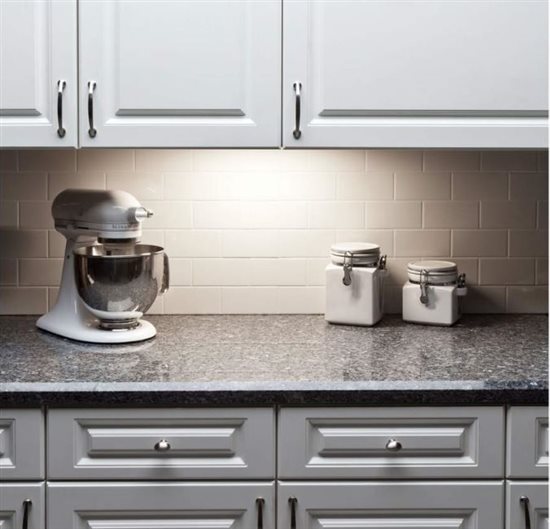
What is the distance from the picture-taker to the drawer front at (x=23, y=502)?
204cm

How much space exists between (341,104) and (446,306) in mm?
631

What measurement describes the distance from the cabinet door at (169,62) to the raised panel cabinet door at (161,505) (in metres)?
0.82

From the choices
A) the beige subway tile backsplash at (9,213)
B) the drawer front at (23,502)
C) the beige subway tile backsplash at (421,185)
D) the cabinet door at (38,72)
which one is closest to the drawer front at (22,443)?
the drawer front at (23,502)

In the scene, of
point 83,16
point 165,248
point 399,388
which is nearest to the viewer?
point 399,388

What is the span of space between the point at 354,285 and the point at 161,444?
0.78m

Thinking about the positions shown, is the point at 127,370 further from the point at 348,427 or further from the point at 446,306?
the point at 446,306

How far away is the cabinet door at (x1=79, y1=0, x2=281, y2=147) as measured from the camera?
2.32 meters

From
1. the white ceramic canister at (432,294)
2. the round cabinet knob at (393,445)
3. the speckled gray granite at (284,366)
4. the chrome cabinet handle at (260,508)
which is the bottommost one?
the chrome cabinet handle at (260,508)

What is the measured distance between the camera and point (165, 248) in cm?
275

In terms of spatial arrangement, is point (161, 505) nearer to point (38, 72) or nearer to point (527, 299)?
point (38, 72)

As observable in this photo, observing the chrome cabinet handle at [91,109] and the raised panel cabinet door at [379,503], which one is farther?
the chrome cabinet handle at [91,109]

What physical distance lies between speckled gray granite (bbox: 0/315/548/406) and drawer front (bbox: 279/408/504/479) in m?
0.03

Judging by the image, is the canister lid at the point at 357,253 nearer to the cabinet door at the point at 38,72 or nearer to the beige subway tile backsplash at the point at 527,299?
the beige subway tile backsplash at the point at 527,299

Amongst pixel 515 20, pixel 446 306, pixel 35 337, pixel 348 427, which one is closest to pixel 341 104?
pixel 515 20
